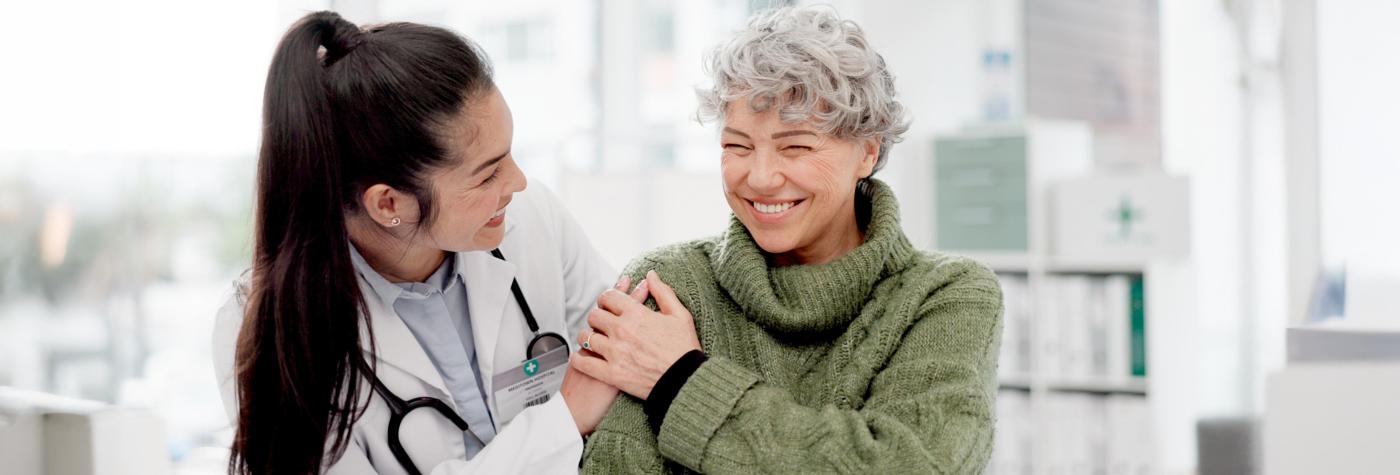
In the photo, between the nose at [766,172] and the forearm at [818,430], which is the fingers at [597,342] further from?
the nose at [766,172]

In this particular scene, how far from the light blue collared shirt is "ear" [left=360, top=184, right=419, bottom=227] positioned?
12 cm

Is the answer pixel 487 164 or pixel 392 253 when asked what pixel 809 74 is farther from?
pixel 392 253

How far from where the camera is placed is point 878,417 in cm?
138

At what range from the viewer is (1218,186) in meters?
4.78

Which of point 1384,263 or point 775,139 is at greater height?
point 775,139

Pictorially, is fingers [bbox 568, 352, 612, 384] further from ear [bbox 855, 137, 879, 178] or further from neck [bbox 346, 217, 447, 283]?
ear [bbox 855, 137, 879, 178]

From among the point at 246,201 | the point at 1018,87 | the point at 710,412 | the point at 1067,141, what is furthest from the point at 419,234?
the point at 1018,87

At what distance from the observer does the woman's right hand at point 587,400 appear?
152cm

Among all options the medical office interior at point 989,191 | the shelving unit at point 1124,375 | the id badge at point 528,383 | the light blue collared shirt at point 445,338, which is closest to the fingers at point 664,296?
the id badge at point 528,383

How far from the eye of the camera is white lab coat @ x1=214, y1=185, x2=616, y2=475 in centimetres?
150

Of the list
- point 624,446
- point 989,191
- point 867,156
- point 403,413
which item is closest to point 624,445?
point 624,446

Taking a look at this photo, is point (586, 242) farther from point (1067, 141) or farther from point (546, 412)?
point (1067, 141)

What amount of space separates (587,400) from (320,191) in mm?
468

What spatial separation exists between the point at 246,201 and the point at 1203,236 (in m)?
3.85
